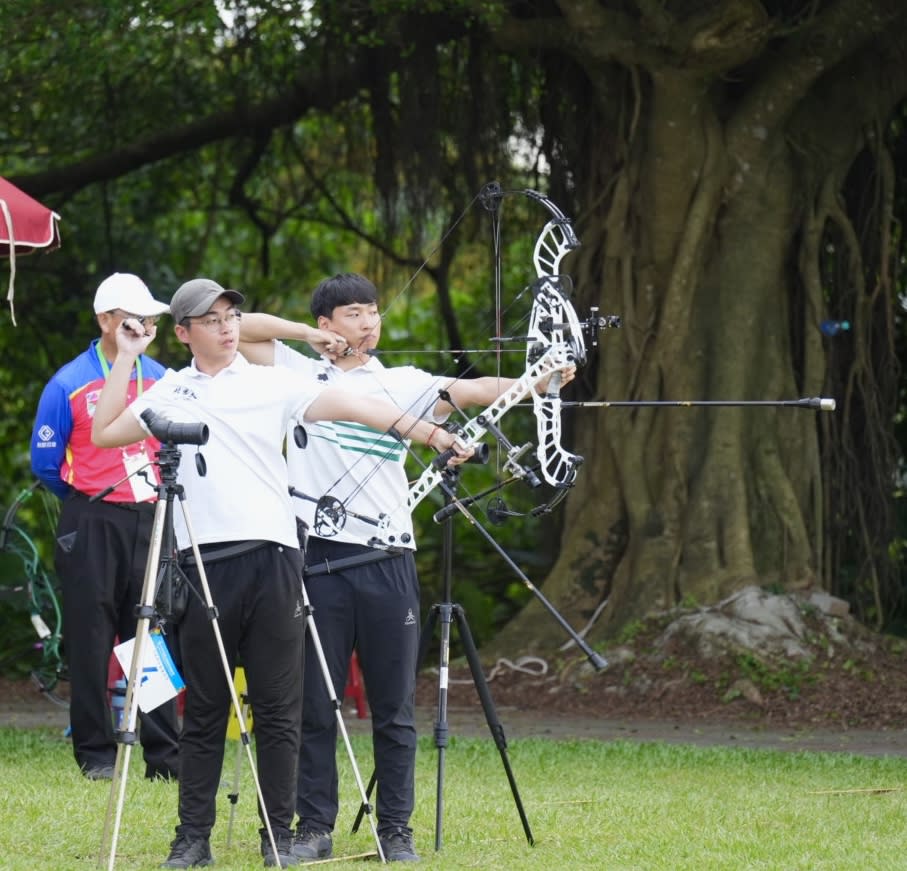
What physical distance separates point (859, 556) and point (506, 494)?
4.06m

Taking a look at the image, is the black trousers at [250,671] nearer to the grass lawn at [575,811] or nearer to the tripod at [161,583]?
the tripod at [161,583]

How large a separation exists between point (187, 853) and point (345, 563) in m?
1.04

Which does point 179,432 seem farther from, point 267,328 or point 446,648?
point 446,648

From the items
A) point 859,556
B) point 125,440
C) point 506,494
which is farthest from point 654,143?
point 125,440

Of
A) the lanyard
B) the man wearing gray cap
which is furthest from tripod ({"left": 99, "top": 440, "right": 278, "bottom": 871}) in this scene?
the lanyard

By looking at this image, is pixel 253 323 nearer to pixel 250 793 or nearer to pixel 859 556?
pixel 250 793

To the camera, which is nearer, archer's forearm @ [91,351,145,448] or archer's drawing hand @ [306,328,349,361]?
archer's forearm @ [91,351,145,448]

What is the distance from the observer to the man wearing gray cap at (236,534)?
5.00m

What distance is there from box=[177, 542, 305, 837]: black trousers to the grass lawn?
271mm

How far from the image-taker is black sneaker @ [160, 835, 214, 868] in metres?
5.03

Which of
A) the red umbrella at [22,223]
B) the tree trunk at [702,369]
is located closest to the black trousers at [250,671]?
the red umbrella at [22,223]

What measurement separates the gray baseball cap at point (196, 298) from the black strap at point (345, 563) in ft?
3.07

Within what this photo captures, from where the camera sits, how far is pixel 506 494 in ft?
48.8

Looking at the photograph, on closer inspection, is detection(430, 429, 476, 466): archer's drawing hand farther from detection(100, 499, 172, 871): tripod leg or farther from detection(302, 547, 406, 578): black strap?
detection(100, 499, 172, 871): tripod leg
